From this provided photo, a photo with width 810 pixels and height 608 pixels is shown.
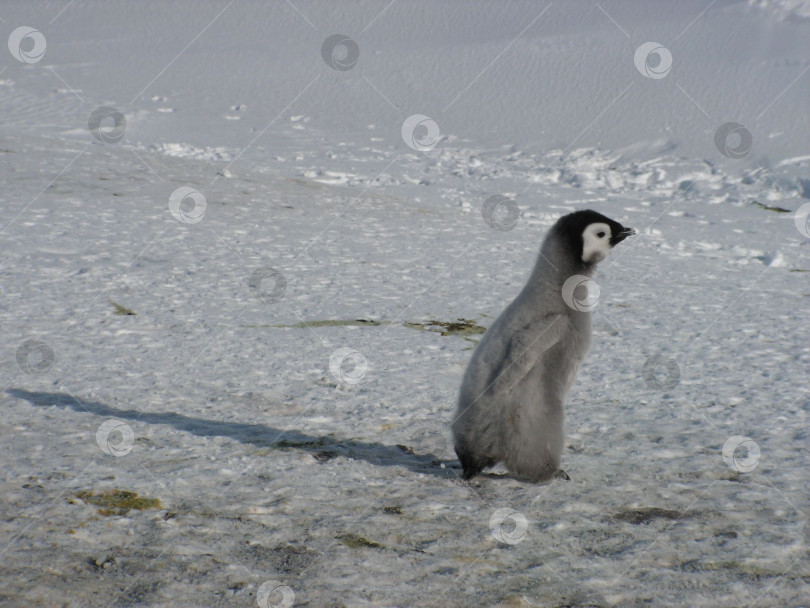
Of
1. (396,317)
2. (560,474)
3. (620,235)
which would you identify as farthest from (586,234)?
(396,317)

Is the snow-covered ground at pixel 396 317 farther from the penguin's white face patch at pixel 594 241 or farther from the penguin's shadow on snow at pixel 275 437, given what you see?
the penguin's white face patch at pixel 594 241

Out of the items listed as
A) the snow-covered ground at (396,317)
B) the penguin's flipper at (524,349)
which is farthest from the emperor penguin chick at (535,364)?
the snow-covered ground at (396,317)

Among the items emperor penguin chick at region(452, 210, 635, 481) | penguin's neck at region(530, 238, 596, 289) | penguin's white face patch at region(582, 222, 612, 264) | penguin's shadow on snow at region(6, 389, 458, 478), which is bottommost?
penguin's shadow on snow at region(6, 389, 458, 478)

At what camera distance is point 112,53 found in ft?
39.1

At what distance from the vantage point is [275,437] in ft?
9.09

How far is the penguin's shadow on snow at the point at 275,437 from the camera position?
2662mm

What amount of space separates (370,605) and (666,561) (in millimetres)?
727

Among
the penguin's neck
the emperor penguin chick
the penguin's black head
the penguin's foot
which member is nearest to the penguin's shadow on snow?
the emperor penguin chick

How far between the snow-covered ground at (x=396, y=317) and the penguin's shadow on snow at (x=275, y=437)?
2 centimetres

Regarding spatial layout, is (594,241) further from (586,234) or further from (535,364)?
(535,364)

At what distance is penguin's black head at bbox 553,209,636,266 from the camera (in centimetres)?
265

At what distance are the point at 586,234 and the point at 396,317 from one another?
1.63 meters

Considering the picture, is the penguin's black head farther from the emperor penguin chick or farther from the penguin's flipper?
the penguin's flipper

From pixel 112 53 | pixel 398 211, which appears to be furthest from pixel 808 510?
pixel 112 53
